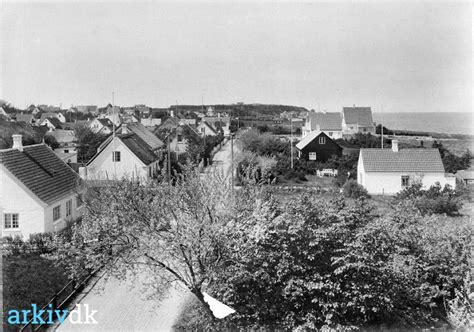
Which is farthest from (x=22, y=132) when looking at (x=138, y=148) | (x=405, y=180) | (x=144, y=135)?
(x=405, y=180)

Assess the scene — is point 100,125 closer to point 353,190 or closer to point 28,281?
point 353,190

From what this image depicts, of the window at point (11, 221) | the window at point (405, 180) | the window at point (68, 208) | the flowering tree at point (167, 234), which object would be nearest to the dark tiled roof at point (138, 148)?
the window at point (68, 208)

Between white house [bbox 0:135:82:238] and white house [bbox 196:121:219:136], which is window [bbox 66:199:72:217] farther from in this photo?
white house [bbox 196:121:219:136]

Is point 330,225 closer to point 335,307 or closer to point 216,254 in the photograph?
point 335,307

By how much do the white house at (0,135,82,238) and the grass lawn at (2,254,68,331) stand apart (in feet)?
6.57

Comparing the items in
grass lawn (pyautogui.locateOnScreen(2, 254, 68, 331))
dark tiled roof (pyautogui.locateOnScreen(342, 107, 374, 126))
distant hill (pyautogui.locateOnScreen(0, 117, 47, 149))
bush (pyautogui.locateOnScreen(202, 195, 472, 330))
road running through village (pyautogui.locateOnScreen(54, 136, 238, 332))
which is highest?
dark tiled roof (pyautogui.locateOnScreen(342, 107, 374, 126))

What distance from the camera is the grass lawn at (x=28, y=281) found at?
1369 centimetres

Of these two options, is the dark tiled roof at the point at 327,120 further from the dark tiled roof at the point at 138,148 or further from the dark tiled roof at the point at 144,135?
the dark tiled roof at the point at 138,148

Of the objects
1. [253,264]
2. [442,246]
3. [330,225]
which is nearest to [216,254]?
[253,264]

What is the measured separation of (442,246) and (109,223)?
9.18 meters

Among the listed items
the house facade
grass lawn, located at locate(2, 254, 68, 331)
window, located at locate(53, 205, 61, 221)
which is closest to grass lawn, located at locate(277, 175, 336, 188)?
the house facade

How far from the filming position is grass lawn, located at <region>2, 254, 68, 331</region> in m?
13.7

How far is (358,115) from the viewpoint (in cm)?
6888

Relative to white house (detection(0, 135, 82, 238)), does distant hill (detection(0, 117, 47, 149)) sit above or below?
above
